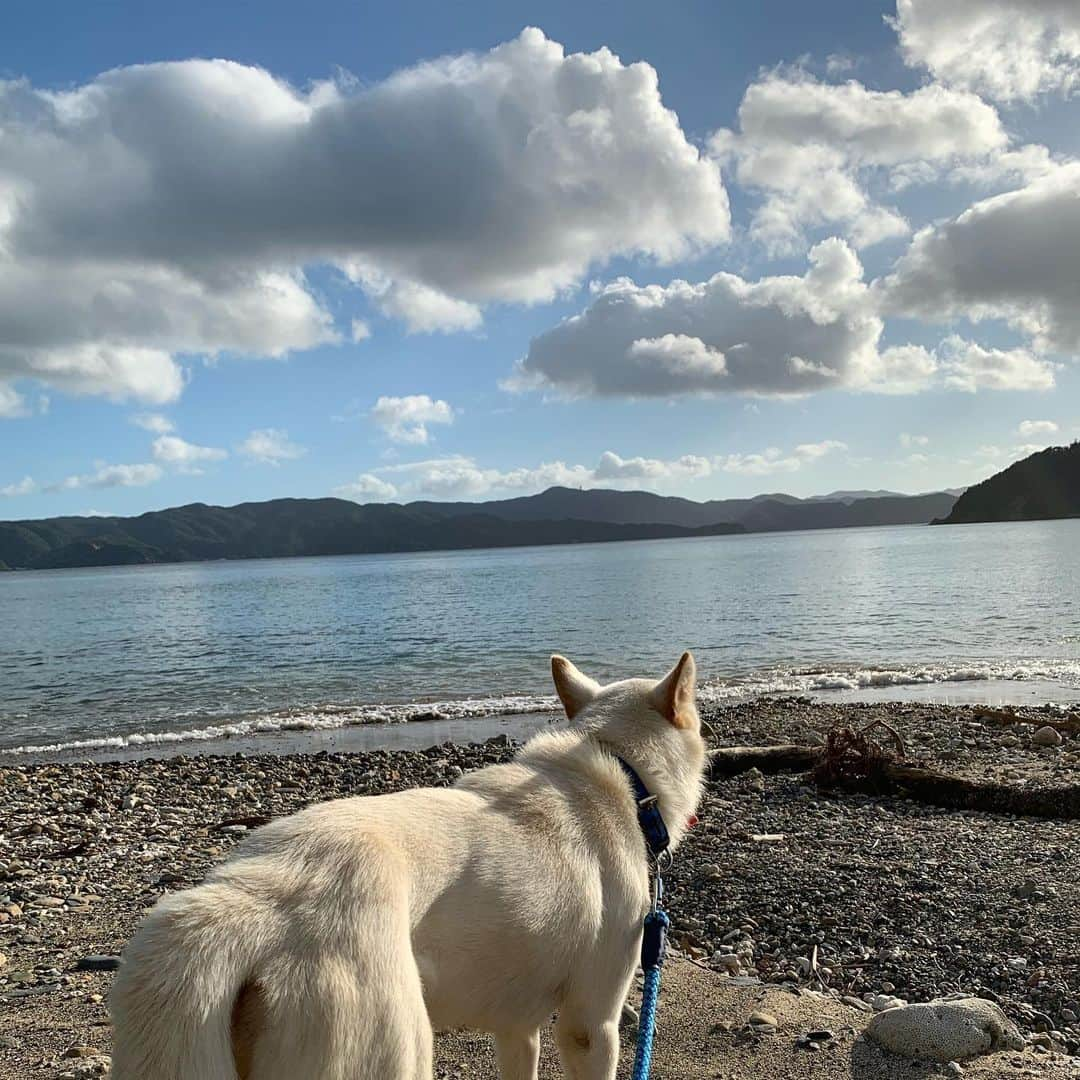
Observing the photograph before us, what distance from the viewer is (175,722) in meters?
24.1

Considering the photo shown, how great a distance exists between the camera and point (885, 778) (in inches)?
428

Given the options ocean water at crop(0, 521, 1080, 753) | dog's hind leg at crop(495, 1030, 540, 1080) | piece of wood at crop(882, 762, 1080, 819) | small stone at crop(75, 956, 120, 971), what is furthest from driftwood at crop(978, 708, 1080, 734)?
small stone at crop(75, 956, 120, 971)

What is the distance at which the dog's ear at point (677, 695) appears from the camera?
4.31 metres

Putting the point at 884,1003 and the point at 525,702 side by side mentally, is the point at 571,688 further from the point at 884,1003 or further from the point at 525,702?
the point at 525,702

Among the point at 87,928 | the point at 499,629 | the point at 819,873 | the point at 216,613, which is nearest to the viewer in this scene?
the point at 87,928

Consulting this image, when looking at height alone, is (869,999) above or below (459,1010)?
below

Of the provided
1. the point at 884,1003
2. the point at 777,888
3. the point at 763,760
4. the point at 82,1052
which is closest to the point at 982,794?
the point at 763,760

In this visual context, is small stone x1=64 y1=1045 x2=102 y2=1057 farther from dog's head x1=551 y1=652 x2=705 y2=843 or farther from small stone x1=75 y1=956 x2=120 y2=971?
dog's head x1=551 y1=652 x2=705 y2=843

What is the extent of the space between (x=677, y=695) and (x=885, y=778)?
7.83 metres

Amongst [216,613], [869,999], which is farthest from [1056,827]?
[216,613]

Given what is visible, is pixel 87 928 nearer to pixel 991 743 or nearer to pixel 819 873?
pixel 819 873

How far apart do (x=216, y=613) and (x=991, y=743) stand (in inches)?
2735

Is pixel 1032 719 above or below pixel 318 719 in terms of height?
above

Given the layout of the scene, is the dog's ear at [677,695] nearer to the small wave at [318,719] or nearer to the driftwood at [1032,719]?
the driftwood at [1032,719]
